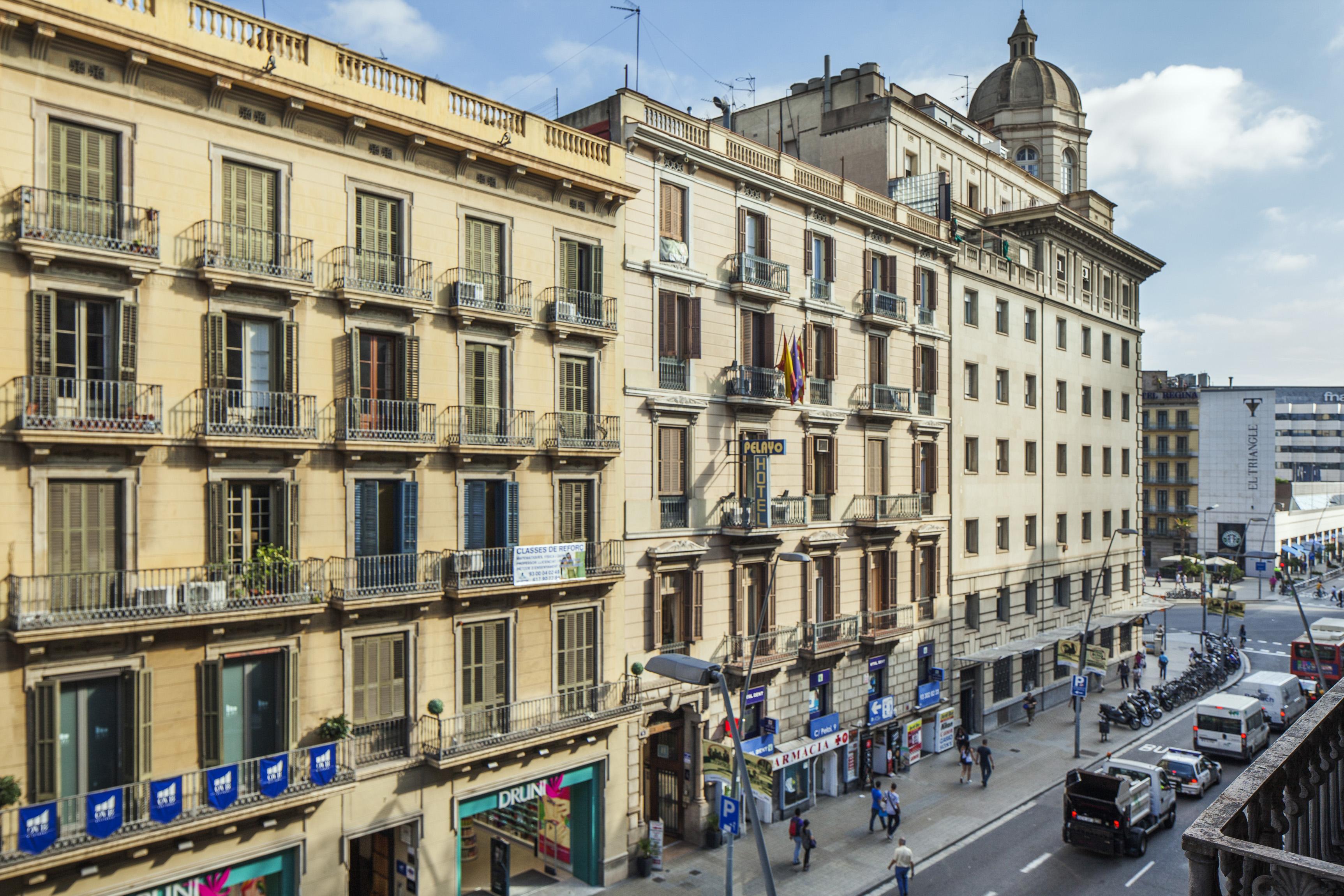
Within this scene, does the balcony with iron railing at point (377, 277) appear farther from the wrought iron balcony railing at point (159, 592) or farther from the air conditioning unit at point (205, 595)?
the air conditioning unit at point (205, 595)

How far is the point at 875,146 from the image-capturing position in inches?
1796

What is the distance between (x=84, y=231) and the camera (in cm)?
1930

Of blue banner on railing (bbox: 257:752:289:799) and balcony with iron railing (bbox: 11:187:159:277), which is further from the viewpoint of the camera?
blue banner on railing (bbox: 257:752:289:799)

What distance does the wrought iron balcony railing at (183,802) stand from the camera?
17.9 m

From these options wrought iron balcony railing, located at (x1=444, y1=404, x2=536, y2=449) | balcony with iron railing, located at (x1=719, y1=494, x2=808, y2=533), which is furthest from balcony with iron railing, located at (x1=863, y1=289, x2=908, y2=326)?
wrought iron balcony railing, located at (x1=444, y1=404, x2=536, y2=449)

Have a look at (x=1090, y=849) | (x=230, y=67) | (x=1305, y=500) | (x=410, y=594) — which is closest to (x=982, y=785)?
(x=1090, y=849)

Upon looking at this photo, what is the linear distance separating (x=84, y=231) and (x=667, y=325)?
16702 millimetres

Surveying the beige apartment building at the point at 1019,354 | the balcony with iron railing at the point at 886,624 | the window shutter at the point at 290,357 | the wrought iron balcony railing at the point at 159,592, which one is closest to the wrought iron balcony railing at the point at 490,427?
the window shutter at the point at 290,357

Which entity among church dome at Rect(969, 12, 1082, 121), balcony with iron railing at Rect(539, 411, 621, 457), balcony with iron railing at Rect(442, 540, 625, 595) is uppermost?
church dome at Rect(969, 12, 1082, 121)

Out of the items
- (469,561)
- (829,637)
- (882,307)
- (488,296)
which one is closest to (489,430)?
(469,561)

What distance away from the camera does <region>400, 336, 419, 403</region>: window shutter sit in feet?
80.4

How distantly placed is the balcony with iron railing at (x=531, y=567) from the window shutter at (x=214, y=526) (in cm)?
576

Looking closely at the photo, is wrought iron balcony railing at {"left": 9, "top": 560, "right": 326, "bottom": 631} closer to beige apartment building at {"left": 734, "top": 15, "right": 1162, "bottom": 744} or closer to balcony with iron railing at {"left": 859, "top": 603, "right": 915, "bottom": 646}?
balcony with iron railing at {"left": 859, "top": 603, "right": 915, "bottom": 646}

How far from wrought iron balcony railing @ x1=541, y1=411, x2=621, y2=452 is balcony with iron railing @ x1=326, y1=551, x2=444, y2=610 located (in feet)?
15.4
